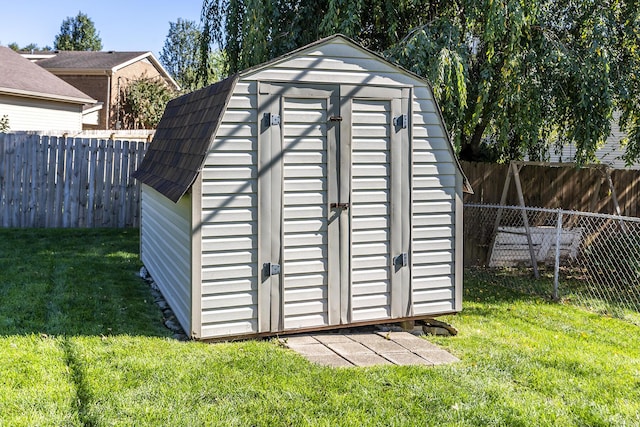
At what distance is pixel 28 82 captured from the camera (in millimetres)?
19922

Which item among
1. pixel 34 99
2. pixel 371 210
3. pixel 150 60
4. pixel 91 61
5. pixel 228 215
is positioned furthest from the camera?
pixel 150 60

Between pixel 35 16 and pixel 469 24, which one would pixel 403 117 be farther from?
pixel 35 16

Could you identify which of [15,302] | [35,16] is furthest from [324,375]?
[35,16]

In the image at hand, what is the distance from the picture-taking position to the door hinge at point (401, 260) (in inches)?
233

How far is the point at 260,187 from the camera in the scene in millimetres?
5438

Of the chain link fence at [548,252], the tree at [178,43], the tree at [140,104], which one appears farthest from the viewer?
the tree at [178,43]

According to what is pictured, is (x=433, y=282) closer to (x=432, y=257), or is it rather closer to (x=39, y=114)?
(x=432, y=257)

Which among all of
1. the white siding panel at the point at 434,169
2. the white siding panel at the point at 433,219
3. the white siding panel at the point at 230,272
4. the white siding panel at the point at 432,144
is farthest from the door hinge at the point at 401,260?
the white siding panel at the point at 230,272

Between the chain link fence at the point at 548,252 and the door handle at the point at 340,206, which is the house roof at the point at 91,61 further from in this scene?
the door handle at the point at 340,206

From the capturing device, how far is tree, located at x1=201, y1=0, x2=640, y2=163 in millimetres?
8211

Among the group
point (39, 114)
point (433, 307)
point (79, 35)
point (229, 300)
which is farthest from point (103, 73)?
point (79, 35)

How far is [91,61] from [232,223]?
24942 mm

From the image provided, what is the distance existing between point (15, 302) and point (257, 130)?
2976 millimetres

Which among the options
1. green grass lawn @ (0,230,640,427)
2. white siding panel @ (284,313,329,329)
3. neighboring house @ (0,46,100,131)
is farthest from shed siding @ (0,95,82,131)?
white siding panel @ (284,313,329,329)
